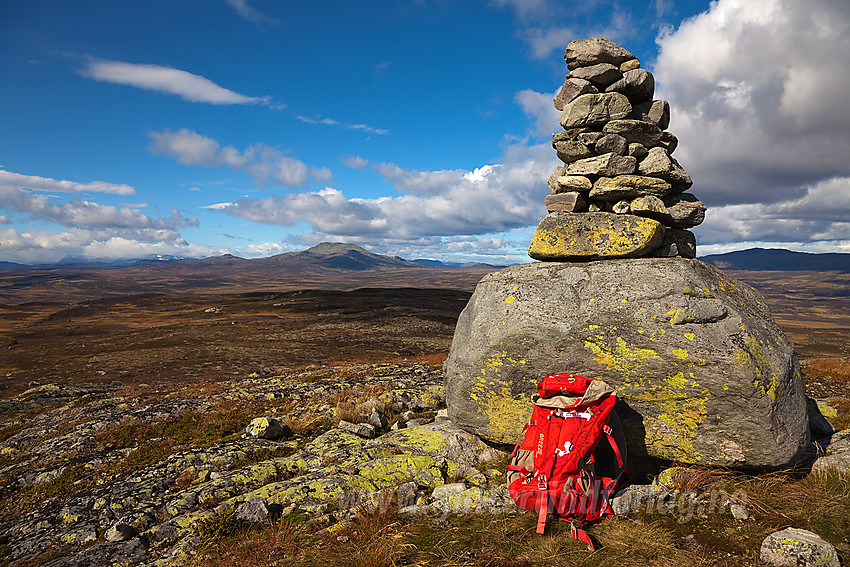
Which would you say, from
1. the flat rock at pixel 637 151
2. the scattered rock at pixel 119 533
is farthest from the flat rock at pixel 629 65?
the scattered rock at pixel 119 533

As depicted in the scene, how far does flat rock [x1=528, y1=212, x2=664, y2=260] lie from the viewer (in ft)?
33.0

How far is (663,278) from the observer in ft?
29.9

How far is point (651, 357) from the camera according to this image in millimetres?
8430

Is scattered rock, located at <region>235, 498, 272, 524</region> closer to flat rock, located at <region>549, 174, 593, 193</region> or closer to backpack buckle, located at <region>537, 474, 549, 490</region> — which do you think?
backpack buckle, located at <region>537, 474, 549, 490</region>

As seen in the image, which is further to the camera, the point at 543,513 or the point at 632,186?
the point at 632,186

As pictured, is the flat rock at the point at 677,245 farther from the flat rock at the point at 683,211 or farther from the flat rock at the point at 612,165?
the flat rock at the point at 612,165

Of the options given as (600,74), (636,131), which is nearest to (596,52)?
(600,74)

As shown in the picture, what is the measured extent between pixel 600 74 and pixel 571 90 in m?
0.84

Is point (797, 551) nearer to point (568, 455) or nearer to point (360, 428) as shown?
point (568, 455)

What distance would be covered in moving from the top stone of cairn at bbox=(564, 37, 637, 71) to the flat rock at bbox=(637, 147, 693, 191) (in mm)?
2934

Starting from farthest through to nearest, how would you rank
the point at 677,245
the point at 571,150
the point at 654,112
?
the point at 571,150 < the point at 654,112 < the point at 677,245

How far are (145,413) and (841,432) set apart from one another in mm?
22185

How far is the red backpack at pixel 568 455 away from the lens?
7.07m

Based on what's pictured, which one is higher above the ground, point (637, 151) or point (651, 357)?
point (637, 151)
